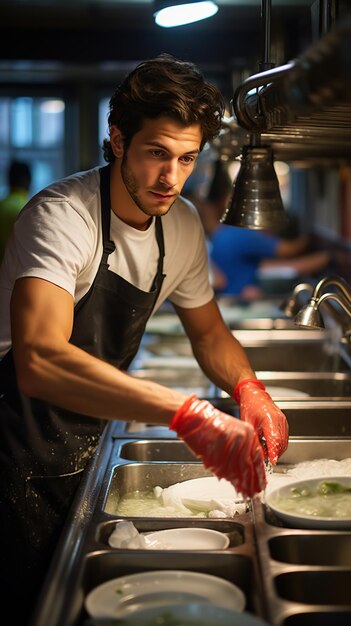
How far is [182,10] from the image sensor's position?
3.30m

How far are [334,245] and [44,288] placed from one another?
538cm

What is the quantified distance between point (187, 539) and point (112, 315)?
910 mm

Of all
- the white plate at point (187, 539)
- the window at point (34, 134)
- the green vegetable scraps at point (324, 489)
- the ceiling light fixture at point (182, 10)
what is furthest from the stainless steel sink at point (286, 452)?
the window at point (34, 134)

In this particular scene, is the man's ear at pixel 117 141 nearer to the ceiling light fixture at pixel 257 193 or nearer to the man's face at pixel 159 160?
the man's face at pixel 159 160

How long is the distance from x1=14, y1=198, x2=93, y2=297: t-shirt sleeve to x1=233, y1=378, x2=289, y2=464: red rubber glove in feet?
2.14

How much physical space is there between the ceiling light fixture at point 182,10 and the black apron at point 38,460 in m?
0.85

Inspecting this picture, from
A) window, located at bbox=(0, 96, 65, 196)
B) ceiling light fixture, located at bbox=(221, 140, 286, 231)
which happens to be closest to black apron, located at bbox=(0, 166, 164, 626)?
ceiling light fixture, located at bbox=(221, 140, 286, 231)

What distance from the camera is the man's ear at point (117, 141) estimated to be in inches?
102

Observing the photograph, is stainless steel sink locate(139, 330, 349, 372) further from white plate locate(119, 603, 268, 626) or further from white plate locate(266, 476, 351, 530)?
white plate locate(119, 603, 268, 626)

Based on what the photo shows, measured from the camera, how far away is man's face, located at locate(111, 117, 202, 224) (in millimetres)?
2434

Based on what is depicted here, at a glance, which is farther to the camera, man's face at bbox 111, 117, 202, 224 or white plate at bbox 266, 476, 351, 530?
man's face at bbox 111, 117, 202, 224

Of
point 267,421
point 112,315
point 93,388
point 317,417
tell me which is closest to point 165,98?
point 112,315

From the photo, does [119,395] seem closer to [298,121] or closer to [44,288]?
[44,288]

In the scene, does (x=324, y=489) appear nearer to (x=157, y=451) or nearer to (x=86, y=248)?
(x=157, y=451)
